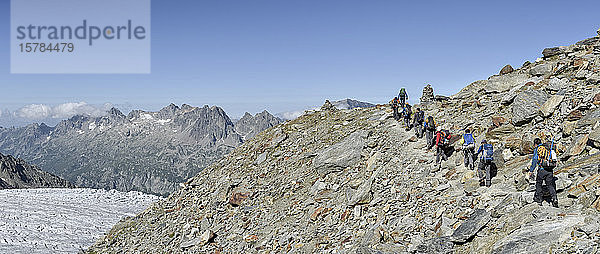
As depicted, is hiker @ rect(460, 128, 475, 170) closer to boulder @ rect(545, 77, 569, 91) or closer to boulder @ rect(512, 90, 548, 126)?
boulder @ rect(512, 90, 548, 126)

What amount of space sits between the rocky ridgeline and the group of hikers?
1.66ft

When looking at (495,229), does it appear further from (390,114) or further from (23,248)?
(23,248)

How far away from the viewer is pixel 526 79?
2728 centimetres

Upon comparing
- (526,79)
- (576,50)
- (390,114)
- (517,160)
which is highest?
(576,50)

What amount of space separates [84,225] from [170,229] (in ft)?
95.0

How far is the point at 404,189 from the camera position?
19266 millimetres

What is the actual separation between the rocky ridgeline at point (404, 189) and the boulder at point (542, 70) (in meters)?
0.09

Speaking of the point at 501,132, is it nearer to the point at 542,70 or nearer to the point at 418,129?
the point at 418,129

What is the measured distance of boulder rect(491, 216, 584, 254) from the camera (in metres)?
10.9

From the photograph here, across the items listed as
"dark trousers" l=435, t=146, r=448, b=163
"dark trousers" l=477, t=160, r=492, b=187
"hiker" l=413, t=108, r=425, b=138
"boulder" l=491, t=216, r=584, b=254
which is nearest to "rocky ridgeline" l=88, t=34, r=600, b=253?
"boulder" l=491, t=216, r=584, b=254

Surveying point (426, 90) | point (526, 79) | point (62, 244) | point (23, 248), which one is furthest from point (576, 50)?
point (23, 248)

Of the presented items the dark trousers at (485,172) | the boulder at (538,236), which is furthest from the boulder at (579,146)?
the boulder at (538,236)

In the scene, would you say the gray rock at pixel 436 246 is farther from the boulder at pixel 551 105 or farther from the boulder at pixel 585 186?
the boulder at pixel 551 105

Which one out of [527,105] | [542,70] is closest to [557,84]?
[527,105]
